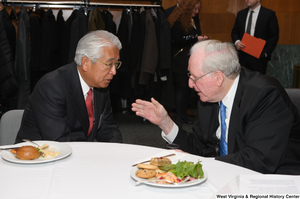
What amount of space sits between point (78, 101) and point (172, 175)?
1.09m

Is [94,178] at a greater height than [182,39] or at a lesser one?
lesser

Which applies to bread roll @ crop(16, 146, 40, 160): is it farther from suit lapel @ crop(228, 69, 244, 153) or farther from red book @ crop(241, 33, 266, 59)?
red book @ crop(241, 33, 266, 59)

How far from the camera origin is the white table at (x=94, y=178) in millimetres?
1061

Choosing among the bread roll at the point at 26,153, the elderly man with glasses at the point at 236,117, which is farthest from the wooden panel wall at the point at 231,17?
the bread roll at the point at 26,153

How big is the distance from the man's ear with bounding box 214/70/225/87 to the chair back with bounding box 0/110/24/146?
1.19 meters

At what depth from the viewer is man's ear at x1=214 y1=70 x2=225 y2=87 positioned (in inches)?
71.8

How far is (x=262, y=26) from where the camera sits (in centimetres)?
488

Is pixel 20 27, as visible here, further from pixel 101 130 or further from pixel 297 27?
pixel 297 27

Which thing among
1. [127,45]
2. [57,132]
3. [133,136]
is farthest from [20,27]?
[57,132]

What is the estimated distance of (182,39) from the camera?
4449 millimetres

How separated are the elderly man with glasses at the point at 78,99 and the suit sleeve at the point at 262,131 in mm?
925

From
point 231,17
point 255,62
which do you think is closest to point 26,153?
point 255,62

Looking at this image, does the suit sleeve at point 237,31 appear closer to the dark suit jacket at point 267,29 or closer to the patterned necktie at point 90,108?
the dark suit jacket at point 267,29

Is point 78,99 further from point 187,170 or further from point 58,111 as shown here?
point 187,170
